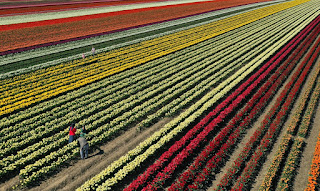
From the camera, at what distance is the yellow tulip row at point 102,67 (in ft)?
62.0

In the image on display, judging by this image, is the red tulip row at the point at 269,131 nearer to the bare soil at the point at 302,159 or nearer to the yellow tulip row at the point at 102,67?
the bare soil at the point at 302,159

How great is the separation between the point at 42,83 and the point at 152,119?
40.7ft

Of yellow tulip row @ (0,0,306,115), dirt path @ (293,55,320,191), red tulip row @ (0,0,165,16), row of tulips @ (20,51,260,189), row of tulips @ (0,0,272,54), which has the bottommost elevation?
dirt path @ (293,55,320,191)

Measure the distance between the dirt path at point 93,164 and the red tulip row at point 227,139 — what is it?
4.20 m

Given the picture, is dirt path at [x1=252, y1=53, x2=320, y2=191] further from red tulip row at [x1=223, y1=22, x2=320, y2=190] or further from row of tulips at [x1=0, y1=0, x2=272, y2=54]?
row of tulips at [x1=0, y1=0, x2=272, y2=54]

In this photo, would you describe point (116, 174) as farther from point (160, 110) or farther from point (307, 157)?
point (307, 157)

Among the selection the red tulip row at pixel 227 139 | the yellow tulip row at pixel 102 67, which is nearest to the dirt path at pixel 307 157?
the red tulip row at pixel 227 139

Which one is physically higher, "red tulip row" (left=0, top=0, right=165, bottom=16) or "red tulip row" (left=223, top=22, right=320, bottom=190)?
"red tulip row" (left=0, top=0, right=165, bottom=16)

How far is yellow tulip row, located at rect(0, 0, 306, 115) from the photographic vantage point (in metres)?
18.9

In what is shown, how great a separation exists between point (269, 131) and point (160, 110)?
7889 mm

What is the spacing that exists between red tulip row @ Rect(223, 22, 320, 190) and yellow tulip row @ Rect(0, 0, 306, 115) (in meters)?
15.5

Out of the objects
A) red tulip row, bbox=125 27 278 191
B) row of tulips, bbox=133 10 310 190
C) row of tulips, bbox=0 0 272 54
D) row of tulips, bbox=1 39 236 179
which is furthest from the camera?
row of tulips, bbox=0 0 272 54

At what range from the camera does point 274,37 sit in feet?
120

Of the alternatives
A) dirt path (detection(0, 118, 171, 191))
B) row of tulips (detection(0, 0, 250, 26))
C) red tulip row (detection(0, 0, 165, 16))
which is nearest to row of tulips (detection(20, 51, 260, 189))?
dirt path (detection(0, 118, 171, 191))
